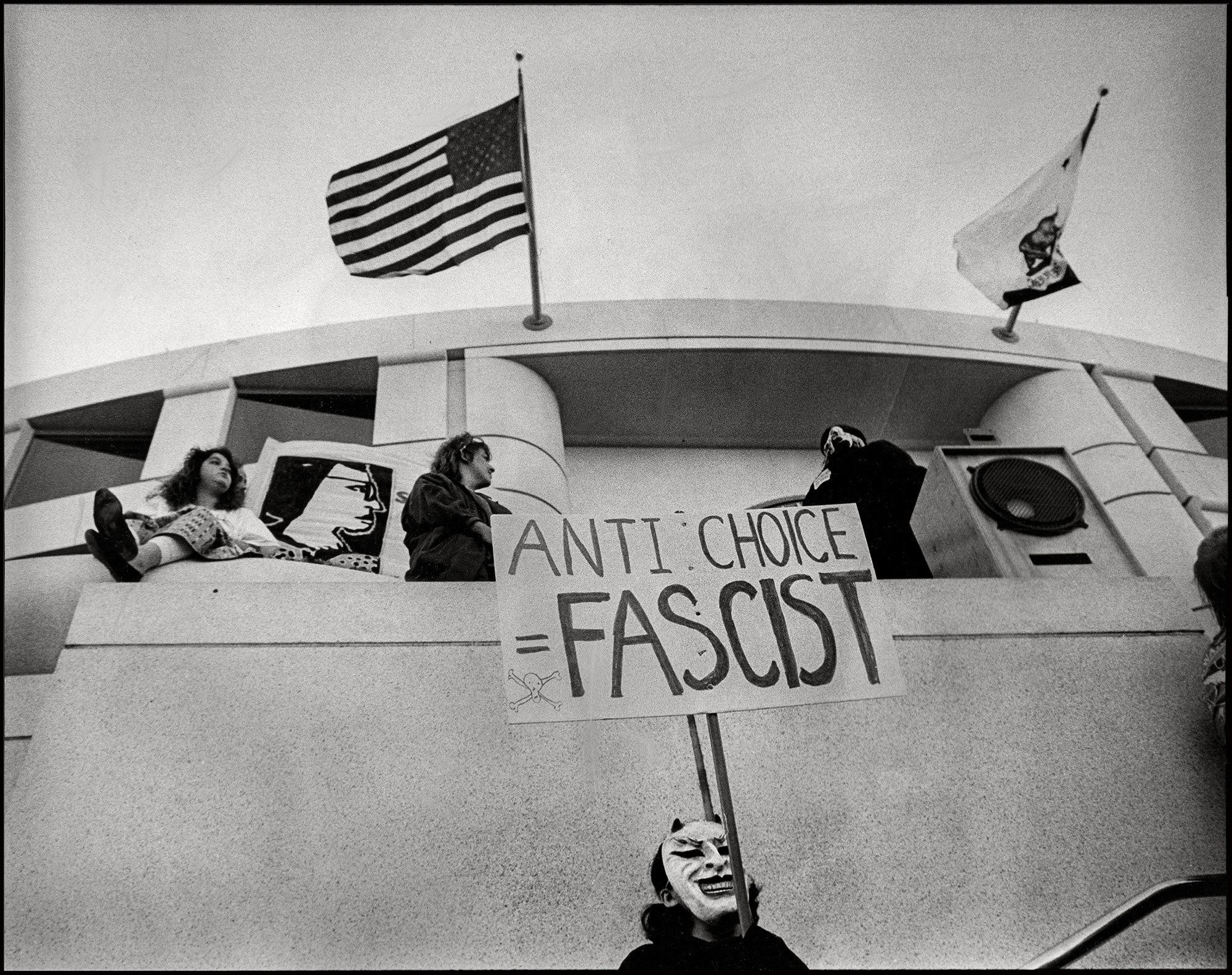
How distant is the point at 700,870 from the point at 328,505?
421 cm

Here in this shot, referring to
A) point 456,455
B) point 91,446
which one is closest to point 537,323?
point 456,455

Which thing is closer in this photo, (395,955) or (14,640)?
(395,955)

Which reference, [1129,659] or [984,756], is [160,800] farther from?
[1129,659]

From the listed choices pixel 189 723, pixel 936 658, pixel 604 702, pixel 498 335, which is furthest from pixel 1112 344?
pixel 189 723

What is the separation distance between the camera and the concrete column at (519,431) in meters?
6.98

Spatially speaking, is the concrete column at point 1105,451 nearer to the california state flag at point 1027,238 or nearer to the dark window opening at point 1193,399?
the dark window opening at point 1193,399

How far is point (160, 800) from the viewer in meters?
3.37

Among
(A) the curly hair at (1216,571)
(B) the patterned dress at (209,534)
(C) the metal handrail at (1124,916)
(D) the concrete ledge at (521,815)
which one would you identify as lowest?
(C) the metal handrail at (1124,916)

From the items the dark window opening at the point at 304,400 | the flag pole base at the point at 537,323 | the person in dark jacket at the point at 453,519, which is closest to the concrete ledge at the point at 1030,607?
the person in dark jacket at the point at 453,519

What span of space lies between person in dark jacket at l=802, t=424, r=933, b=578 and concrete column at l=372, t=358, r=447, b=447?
9.96 ft

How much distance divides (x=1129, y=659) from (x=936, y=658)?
81cm

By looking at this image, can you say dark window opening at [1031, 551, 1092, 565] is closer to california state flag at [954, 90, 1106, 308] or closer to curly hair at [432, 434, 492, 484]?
curly hair at [432, 434, 492, 484]

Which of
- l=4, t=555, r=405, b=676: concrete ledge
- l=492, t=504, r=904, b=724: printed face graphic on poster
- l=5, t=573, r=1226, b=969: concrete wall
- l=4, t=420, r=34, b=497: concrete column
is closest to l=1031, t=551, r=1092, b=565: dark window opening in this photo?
l=5, t=573, r=1226, b=969: concrete wall

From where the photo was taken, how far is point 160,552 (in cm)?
462
